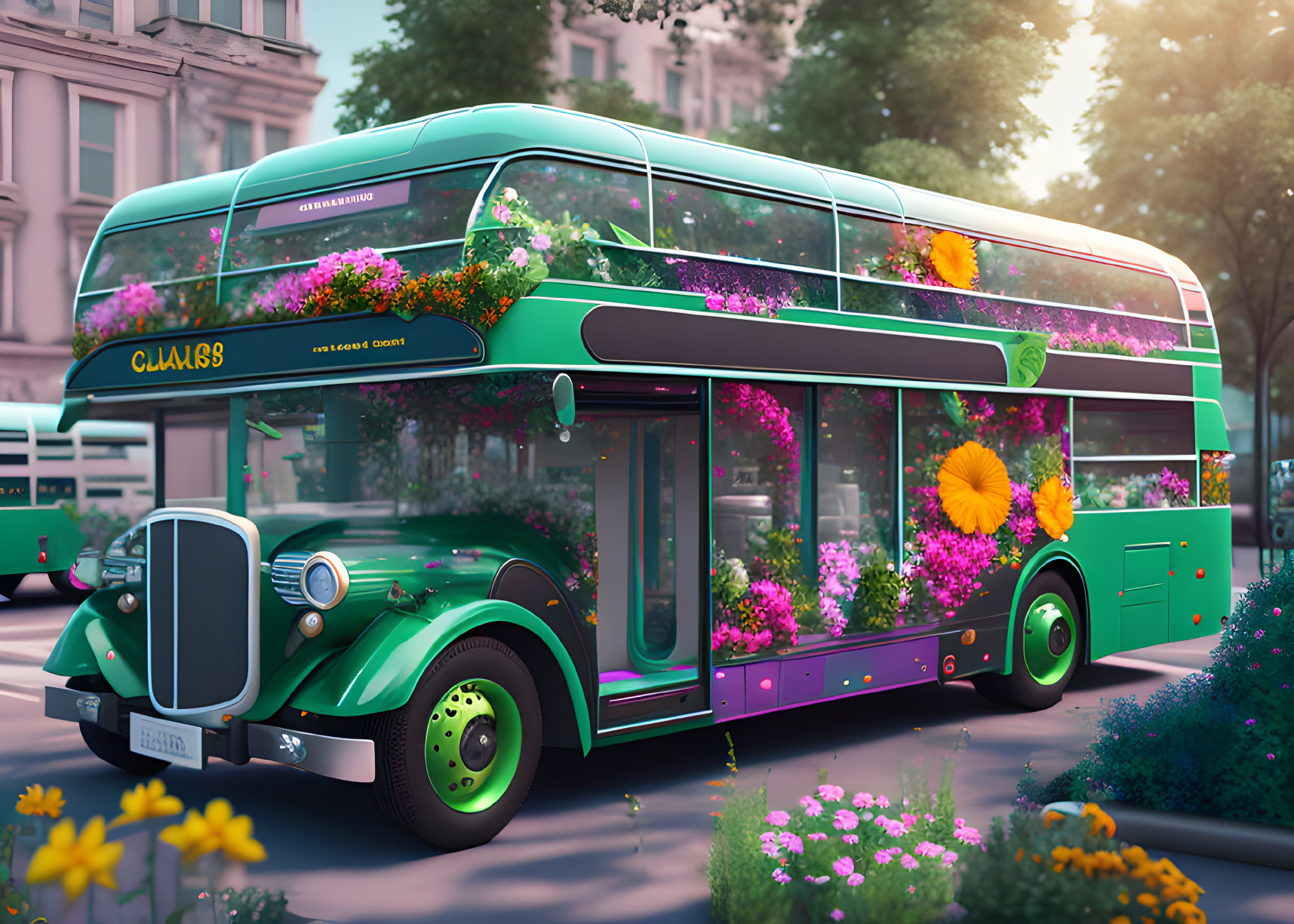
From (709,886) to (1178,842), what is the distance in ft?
6.79

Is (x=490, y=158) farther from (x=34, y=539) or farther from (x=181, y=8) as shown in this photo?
(x=34, y=539)

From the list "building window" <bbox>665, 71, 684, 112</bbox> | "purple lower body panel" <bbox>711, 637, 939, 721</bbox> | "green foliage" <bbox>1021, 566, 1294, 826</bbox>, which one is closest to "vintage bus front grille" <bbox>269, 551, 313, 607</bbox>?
"purple lower body panel" <bbox>711, 637, 939, 721</bbox>

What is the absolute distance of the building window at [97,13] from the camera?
7.51 m

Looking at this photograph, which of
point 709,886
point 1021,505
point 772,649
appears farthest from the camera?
point 1021,505

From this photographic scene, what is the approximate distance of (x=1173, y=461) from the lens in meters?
10.8

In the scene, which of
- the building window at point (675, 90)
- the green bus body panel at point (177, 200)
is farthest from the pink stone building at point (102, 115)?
the building window at point (675, 90)

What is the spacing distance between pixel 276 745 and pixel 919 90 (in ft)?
72.1

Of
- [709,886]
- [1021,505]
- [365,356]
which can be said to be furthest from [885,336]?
[709,886]

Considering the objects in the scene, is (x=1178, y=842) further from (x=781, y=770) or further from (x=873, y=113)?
(x=873, y=113)

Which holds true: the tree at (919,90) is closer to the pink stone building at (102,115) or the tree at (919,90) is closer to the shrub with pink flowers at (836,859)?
the pink stone building at (102,115)

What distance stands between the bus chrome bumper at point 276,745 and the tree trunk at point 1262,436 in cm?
2313

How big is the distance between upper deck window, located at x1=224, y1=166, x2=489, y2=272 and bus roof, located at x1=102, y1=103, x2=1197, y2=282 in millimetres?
80

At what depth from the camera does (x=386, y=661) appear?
217 inches

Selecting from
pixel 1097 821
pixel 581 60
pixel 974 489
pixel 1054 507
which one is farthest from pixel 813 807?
pixel 581 60
